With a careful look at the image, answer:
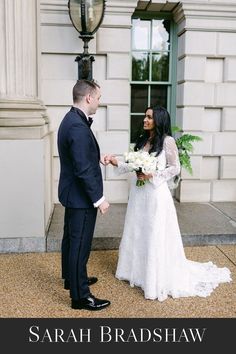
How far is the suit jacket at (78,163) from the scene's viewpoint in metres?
3.70

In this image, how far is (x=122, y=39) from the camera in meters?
7.31

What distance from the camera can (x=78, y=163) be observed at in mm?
3693

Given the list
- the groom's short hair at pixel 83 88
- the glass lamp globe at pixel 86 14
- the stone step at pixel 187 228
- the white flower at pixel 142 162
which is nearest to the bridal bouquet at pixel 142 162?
the white flower at pixel 142 162

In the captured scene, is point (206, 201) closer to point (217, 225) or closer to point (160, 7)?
point (217, 225)

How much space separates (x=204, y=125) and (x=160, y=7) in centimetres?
224

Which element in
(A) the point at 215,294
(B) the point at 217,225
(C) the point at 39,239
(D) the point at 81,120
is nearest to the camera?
(D) the point at 81,120

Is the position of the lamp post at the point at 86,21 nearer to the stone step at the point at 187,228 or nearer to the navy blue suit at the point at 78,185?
the stone step at the point at 187,228

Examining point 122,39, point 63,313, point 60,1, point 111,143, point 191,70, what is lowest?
point 63,313

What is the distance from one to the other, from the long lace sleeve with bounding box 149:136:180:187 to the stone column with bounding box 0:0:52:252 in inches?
72.2

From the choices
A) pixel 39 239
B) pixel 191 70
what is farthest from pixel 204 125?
pixel 39 239

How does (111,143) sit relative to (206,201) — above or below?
above

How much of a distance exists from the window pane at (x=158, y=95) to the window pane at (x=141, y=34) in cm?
77

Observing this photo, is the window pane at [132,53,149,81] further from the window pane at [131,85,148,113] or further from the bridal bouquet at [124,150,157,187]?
the bridal bouquet at [124,150,157,187]

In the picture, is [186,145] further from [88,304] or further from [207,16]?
[88,304]
